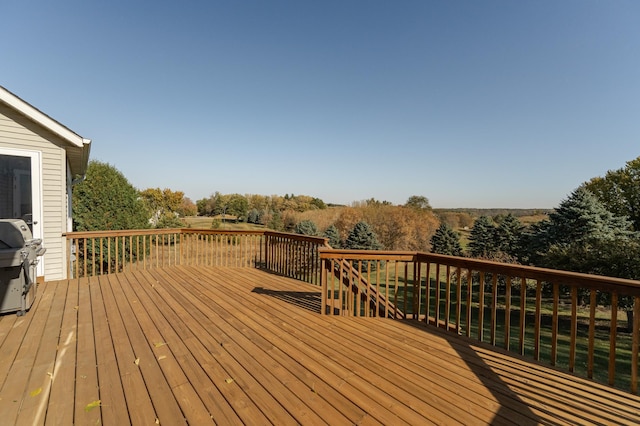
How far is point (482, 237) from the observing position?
2066 centimetres

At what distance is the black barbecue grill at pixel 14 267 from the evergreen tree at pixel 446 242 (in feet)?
72.2

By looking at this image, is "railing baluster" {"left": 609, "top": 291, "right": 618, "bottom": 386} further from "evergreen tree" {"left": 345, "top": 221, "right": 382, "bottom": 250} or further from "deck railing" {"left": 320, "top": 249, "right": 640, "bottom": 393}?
"evergreen tree" {"left": 345, "top": 221, "right": 382, "bottom": 250}

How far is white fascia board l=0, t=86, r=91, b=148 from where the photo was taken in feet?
13.5

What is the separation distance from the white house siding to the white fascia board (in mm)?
217

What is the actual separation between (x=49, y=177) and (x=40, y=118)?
1.02m

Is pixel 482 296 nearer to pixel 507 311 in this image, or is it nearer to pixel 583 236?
pixel 507 311

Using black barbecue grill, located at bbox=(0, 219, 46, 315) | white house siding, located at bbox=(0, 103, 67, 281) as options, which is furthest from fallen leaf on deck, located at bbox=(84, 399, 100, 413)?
white house siding, located at bbox=(0, 103, 67, 281)

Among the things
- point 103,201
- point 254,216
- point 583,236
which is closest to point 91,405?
point 103,201

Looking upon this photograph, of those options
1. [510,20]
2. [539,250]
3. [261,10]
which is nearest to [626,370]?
[539,250]

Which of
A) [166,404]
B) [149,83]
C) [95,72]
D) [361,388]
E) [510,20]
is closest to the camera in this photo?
[166,404]

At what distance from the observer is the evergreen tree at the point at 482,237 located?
2002 cm

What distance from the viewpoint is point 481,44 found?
8.09 m

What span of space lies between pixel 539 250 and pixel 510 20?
1265 centimetres

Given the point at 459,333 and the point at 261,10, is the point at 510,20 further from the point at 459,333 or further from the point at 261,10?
the point at 459,333
